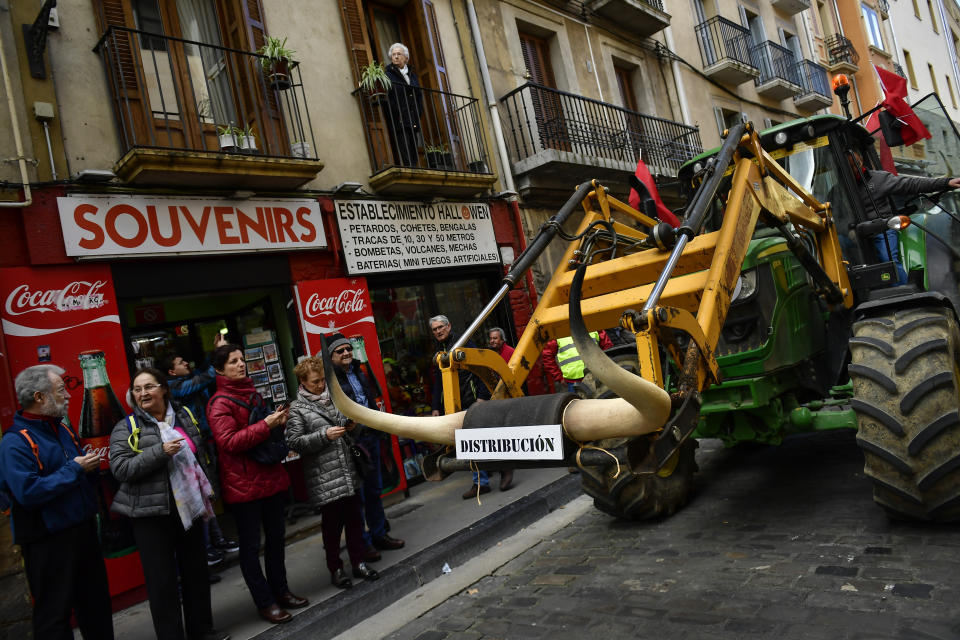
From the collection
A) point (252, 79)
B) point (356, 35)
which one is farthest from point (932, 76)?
point (252, 79)

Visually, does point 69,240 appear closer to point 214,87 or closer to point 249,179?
point 249,179

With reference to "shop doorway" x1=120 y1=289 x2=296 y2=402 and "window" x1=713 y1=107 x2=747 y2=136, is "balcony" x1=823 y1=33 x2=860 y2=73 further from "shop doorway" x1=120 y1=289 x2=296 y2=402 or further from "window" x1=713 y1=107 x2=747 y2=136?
"shop doorway" x1=120 y1=289 x2=296 y2=402

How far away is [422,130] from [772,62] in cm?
1273

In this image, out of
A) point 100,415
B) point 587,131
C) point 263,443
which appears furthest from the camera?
point 587,131

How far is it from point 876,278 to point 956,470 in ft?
5.69

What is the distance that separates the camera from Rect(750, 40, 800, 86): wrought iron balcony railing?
16.9 m

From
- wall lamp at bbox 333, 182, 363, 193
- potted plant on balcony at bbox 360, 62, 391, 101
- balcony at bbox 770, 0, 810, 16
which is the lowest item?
wall lamp at bbox 333, 182, 363, 193

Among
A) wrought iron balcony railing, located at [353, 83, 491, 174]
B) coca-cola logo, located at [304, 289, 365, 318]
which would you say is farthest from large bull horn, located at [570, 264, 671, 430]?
wrought iron balcony railing, located at [353, 83, 491, 174]

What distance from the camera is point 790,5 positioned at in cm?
1914

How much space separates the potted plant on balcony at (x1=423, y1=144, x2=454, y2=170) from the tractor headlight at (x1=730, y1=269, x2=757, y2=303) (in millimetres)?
4721

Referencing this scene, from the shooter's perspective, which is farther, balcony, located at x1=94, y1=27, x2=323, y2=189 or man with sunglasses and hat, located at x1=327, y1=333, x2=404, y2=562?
balcony, located at x1=94, y1=27, x2=323, y2=189

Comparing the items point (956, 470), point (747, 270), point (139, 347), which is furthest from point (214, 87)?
point (956, 470)

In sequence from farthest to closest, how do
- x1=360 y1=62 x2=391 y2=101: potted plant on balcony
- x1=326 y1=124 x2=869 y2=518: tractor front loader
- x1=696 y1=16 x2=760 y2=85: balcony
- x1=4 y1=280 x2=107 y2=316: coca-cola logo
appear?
1. x1=696 y1=16 x2=760 y2=85: balcony
2. x1=360 y1=62 x2=391 y2=101: potted plant on balcony
3. x1=4 y1=280 x2=107 y2=316: coca-cola logo
4. x1=326 y1=124 x2=869 y2=518: tractor front loader

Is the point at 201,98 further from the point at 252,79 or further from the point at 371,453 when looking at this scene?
the point at 371,453
